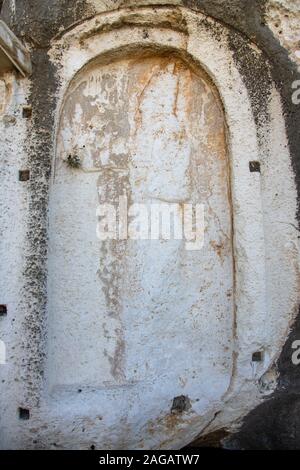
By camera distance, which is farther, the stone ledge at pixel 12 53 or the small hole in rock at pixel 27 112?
the small hole in rock at pixel 27 112

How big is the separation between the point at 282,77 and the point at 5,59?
174 cm

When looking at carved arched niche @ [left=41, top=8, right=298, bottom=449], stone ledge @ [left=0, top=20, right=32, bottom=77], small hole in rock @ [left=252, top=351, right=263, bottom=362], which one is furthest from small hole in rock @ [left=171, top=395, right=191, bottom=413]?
stone ledge @ [left=0, top=20, right=32, bottom=77]

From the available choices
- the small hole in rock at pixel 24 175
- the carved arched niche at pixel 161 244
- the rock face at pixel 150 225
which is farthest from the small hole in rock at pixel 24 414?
the small hole in rock at pixel 24 175

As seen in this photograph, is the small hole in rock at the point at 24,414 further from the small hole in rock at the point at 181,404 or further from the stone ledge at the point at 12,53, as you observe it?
the stone ledge at the point at 12,53

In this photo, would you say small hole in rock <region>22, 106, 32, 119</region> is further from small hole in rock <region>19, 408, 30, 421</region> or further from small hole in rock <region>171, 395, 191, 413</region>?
small hole in rock <region>171, 395, 191, 413</region>

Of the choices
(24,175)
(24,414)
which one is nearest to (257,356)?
(24,414)

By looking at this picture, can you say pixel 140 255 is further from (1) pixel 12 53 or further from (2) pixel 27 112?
(1) pixel 12 53

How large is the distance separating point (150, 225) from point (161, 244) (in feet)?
0.48

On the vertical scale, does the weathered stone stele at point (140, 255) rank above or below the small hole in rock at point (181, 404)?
above

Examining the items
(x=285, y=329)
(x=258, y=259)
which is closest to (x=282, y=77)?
(x=258, y=259)

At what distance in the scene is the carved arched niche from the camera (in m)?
3.28

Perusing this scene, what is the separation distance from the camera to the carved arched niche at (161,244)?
328 centimetres

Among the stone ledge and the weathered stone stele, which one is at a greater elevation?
the stone ledge

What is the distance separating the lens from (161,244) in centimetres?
347
